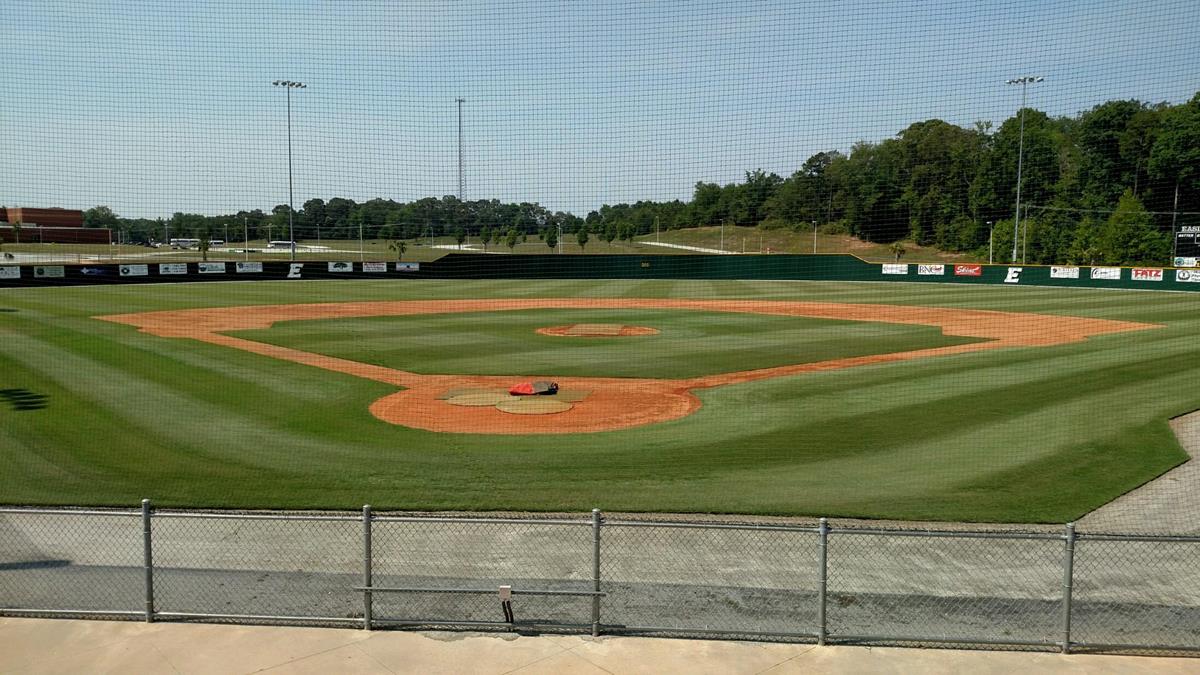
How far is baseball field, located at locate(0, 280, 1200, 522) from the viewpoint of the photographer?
1153 centimetres

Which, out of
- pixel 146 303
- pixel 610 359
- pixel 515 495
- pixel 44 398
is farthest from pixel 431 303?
pixel 515 495

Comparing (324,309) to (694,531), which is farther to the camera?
(324,309)

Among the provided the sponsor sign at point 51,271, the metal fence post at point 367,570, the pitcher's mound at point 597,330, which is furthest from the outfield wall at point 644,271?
the metal fence post at point 367,570

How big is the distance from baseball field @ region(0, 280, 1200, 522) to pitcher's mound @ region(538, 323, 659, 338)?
1.03ft

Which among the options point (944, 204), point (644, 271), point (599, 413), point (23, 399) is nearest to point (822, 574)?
point (599, 413)

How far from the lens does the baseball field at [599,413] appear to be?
11531 millimetres

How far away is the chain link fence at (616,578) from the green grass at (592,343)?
447 inches

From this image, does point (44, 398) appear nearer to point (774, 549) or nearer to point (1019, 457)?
point (774, 549)

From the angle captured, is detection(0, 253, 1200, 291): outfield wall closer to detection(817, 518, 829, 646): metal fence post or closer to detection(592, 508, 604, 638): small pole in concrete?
detection(592, 508, 604, 638): small pole in concrete

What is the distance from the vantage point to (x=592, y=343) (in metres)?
26.8

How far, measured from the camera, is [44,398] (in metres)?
17.4

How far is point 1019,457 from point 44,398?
18632 mm

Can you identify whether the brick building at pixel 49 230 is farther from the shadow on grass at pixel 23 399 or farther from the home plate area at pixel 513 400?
the home plate area at pixel 513 400

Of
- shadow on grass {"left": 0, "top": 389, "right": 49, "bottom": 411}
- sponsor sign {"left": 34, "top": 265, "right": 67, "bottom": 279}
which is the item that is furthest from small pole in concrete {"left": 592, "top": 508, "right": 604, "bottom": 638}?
sponsor sign {"left": 34, "top": 265, "right": 67, "bottom": 279}
